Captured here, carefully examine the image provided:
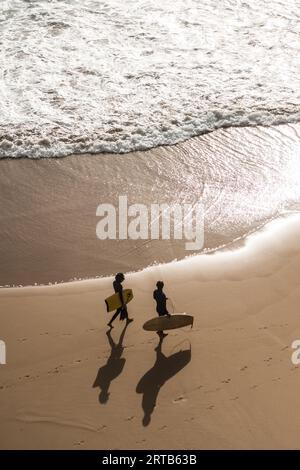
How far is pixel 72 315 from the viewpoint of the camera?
29.8ft

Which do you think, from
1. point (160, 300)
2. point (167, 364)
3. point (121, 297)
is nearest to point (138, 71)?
point (121, 297)

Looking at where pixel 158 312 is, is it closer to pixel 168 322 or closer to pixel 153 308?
pixel 168 322

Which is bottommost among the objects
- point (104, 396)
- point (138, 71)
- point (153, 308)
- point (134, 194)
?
point (104, 396)

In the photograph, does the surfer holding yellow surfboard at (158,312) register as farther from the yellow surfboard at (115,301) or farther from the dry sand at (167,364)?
the dry sand at (167,364)

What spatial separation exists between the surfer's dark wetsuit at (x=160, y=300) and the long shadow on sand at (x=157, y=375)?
43 centimetres

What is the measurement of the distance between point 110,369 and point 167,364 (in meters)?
0.83

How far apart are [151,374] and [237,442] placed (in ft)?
5.10

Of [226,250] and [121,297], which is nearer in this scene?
[121,297]

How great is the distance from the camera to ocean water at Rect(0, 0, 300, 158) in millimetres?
14008

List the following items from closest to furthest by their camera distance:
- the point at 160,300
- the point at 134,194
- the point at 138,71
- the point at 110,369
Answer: the point at 110,369 < the point at 160,300 < the point at 134,194 < the point at 138,71

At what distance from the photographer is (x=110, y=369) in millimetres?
8219
